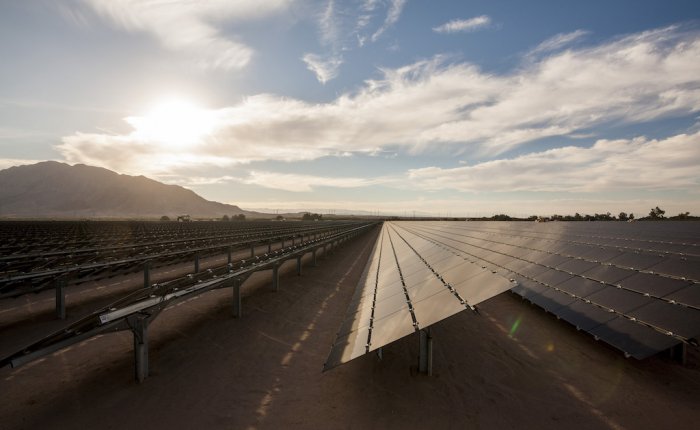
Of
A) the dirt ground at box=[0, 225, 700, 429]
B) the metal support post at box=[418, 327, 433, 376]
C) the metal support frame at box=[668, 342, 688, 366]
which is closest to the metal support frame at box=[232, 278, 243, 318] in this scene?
the dirt ground at box=[0, 225, 700, 429]

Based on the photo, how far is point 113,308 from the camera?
6820 mm

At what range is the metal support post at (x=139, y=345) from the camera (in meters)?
6.89

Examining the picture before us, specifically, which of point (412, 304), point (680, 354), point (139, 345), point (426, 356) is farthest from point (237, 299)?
point (680, 354)

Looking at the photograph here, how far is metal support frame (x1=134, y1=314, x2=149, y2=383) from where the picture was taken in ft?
22.6

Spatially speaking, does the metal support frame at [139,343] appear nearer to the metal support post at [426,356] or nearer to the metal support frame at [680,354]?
the metal support post at [426,356]

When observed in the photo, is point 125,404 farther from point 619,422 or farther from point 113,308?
point 619,422

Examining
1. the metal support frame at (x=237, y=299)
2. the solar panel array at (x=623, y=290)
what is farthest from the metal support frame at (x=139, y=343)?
the solar panel array at (x=623, y=290)

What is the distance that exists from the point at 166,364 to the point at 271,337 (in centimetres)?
288

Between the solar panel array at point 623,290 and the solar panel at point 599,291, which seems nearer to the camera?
the solar panel at point 599,291

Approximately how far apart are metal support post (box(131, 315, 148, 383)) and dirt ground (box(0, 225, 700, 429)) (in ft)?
0.76

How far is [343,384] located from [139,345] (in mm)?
4506

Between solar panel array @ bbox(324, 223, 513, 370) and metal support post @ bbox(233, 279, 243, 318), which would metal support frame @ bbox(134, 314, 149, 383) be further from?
metal support post @ bbox(233, 279, 243, 318)

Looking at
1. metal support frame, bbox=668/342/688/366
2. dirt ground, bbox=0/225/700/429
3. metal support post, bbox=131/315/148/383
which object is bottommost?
dirt ground, bbox=0/225/700/429

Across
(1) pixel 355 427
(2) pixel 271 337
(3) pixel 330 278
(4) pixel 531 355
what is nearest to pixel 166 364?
(2) pixel 271 337
